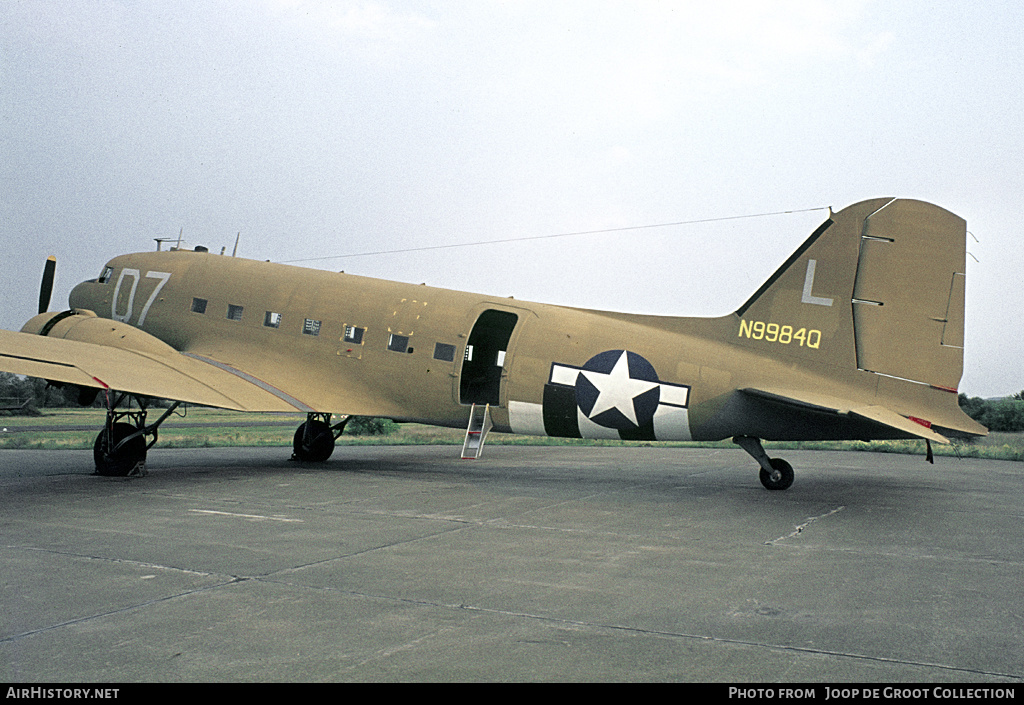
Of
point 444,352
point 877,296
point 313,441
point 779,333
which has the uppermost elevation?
point 877,296

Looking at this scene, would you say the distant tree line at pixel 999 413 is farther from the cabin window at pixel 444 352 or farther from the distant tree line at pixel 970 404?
the cabin window at pixel 444 352

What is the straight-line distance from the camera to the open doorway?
51.8 ft

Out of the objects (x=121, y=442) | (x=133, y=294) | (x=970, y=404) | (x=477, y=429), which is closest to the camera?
(x=121, y=442)

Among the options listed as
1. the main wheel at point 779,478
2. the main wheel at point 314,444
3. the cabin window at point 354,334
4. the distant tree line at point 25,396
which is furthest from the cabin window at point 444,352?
the distant tree line at point 25,396

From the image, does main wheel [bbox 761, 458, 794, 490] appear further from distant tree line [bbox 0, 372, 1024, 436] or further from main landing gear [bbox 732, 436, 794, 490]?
distant tree line [bbox 0, 372, 1024, 436]

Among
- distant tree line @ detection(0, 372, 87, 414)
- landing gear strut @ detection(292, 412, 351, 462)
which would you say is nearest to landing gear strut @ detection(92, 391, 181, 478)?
landing gear strut @ detection(292, 412, 351, 462)

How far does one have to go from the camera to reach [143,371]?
46.8 feet

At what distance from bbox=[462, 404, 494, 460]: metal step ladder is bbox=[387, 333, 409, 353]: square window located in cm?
224

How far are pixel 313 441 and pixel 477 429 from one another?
18.3 ft

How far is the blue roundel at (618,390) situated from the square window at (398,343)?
4233 mm

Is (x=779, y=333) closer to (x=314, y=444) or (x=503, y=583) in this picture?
(x=503, y=583)

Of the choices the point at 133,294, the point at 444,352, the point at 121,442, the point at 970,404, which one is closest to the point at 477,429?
the point at 444,352
